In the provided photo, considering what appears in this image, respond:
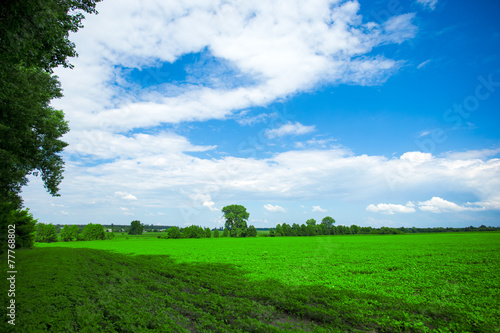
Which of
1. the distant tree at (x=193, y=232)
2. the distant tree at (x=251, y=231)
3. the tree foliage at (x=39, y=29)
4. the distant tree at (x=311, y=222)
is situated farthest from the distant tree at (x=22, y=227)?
the distant tree at (x=311, y=222)

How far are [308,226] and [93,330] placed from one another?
122 metres

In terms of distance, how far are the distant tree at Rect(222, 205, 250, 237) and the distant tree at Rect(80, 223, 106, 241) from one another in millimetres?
59028

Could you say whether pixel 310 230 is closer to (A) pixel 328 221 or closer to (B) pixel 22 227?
(A) pixel 328 221

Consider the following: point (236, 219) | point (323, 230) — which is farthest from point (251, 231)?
point (323, 230)

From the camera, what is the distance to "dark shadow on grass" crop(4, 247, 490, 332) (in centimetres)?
766

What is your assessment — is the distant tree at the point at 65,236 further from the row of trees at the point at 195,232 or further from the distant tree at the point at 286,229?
the distant tree at the point at 286,229

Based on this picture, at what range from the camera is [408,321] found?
27.6 ft

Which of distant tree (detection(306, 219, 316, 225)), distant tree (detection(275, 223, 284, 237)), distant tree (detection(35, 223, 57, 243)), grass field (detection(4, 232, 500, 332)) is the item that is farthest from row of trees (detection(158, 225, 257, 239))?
grass field (detection(4, 232, 500, 332))

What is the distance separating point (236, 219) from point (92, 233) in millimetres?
67014

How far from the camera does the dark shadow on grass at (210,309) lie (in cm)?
766

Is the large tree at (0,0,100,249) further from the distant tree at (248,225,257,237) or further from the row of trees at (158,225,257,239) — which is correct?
the distant tree at (248,225,257,237)

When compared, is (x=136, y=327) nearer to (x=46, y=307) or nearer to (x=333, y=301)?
(x=46, y=307)

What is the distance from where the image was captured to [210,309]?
9547 mm

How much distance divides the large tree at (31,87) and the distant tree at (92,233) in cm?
8857
